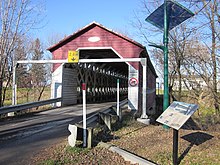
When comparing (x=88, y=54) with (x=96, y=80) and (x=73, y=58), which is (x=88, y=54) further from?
(x=73, y=58)

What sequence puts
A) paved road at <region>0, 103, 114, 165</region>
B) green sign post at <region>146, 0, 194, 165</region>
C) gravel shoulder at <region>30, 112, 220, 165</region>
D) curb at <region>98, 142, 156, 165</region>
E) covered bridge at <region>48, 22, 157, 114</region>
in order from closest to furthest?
1. curb at <region>98, 142, 156, 165</region>
2. gravel shoulder at <region>30, 112, 220, 165</region>
3. paved road at <region>0, 103, 114, 165</region>
4. green sign post at <region>146, 0, 194, 165</region>
5. covered bridge at <region>48, 22, 157, 114</region>

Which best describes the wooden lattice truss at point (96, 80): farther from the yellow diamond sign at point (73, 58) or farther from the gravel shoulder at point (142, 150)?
the gravel shoulder at point (142, 150)

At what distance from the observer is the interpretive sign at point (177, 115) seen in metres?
4.16

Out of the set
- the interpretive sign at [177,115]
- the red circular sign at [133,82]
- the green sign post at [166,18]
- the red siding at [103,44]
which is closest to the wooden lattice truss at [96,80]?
the red siding at [103,44]

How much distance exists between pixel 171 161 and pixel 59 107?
1018cm

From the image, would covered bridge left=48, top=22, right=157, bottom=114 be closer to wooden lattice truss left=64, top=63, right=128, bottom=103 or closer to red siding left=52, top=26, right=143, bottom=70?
red siding left=52, top=26, right=143, bottom=70

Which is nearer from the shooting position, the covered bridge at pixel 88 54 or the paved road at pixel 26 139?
the paved road at pixel 26 139

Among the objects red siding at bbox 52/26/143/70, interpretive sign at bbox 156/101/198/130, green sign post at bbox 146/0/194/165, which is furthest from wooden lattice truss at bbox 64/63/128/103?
interpretive sign at bbox 156/101/198/130

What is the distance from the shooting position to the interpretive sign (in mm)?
4155

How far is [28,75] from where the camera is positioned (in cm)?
2653

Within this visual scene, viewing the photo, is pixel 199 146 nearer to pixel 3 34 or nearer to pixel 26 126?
pixel 26 126

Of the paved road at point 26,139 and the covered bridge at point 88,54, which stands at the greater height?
the covered bridge at point 88,54

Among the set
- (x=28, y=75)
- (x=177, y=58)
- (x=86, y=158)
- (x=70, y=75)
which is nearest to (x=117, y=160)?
(x=86, y=158)

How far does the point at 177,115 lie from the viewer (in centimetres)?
438
